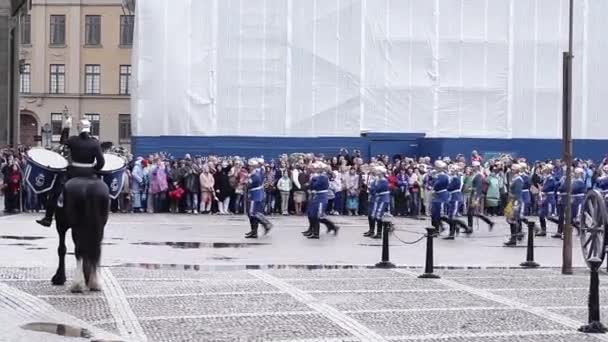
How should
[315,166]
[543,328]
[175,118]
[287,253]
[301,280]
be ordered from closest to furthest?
[543,328] → [301,280] → [287,253] → [315,166] → [175,118]

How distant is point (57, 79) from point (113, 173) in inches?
2222

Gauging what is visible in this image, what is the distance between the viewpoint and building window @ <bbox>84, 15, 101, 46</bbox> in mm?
68000

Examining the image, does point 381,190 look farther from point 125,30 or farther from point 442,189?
point 125,30

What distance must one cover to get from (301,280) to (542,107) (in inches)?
1016

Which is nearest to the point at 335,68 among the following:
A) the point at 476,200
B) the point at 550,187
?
the point at 476,200

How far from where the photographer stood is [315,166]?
23578 mm

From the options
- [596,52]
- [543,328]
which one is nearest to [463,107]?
[596,52]

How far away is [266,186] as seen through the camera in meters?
30.3

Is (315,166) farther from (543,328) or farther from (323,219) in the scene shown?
(543,328)

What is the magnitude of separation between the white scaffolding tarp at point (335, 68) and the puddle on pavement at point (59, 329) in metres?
26.4

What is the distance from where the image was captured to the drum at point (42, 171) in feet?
44.2

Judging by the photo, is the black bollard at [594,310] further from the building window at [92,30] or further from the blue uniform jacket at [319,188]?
the building window at [92,30]

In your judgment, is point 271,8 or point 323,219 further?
point 271,8

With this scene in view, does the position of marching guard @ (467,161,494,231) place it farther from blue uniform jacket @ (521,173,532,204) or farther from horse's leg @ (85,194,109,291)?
horse's leg @ (85,194,109,291)
